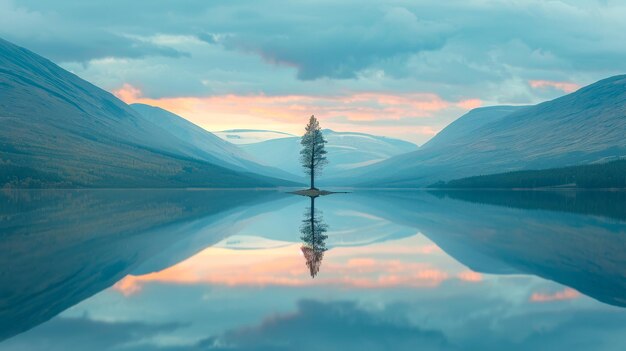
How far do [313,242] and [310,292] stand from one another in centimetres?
1730

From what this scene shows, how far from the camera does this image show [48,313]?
2025cm

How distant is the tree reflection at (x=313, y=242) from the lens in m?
31.0

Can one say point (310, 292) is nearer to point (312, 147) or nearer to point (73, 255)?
point (73, 255)

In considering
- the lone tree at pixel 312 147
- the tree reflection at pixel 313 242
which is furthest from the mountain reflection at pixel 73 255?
the lone tree at pixel 312 147

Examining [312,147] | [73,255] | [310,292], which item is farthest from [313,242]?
[312,147]

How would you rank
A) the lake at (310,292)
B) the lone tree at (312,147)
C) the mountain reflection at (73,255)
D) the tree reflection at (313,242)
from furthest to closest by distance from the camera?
the lone tree at (312,147)
the tree reflection at (313,242)
the mountain reflection at (73,255)
the lake at (310,292)

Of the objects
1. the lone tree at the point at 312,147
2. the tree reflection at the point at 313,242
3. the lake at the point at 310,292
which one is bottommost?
the lake at the point at 310,292

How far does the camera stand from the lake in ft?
57.6

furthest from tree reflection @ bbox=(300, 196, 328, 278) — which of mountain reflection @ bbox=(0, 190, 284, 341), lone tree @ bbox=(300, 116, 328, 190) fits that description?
lone tree @ bbox=(300, 116, 328, 190)

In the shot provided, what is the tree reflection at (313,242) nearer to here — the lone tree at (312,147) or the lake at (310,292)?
the lake at (310,292)

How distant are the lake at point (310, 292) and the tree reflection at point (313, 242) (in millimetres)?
175

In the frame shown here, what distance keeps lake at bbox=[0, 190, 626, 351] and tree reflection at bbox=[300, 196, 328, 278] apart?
17 cm

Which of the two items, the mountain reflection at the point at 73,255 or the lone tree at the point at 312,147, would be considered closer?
the mountain reflection at the point at 73,255

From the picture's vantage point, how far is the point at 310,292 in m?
23.5
